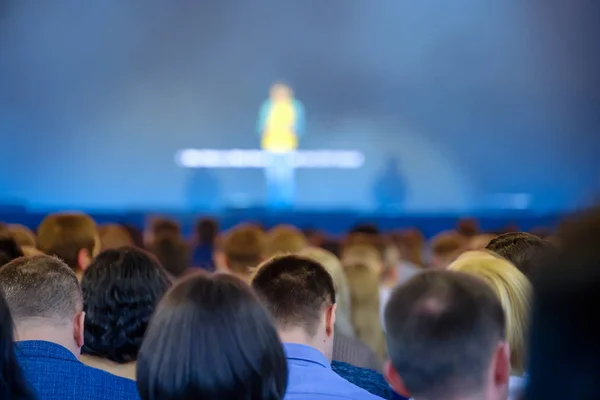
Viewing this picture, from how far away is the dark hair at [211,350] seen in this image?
4.07ft

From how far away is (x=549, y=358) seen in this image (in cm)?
69

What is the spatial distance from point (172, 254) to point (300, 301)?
2383mm

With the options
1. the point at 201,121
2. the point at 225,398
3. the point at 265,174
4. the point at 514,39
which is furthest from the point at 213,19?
the point at 225,398

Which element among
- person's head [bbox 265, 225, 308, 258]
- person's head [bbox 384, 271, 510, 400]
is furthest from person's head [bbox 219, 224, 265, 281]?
person's head [bbox 384, 271, 510, 400]

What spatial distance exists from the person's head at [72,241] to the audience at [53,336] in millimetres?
1283

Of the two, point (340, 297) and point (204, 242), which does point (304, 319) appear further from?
point (204, 242)

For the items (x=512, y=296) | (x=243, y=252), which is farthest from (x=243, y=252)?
(x=512, y=296)

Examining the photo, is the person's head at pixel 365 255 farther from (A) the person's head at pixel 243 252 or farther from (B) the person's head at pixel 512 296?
(B) the person's head at pixel 512 296

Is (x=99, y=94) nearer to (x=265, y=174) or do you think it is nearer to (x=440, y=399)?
(x=265, y=174)

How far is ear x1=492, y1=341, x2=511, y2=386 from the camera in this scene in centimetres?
119

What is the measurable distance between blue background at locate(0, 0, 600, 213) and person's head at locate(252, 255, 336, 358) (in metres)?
9.02

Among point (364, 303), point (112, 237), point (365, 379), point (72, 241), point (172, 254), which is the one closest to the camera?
point (365, 379)

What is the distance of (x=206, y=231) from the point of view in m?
5.24

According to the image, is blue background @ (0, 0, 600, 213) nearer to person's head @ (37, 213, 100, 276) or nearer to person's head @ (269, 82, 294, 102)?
person's head @ (269, 82, 294, 102)
